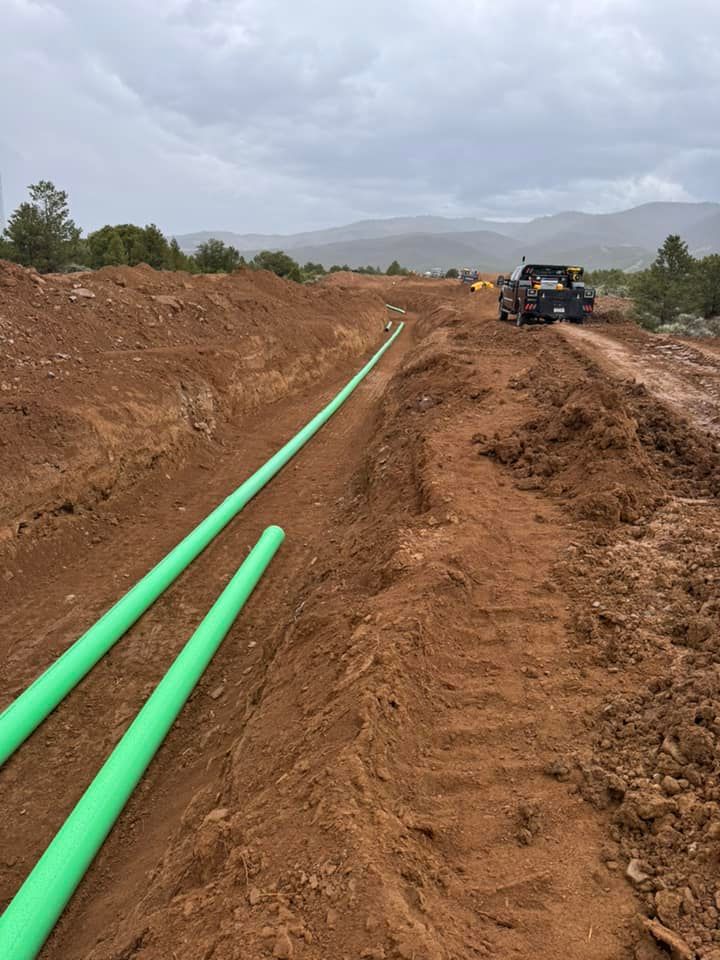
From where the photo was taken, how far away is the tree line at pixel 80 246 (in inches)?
1097

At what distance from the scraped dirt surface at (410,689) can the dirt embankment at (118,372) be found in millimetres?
96

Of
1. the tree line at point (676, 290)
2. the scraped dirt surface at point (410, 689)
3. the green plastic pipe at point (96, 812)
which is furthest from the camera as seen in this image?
the tree line at point (676, 290)

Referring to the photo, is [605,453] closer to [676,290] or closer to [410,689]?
[410,689]

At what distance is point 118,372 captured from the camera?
1120 centimetres

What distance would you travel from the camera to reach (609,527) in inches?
225

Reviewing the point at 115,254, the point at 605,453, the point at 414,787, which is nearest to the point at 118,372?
the point at 605,453

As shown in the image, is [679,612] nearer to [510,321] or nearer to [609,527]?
[609,527]

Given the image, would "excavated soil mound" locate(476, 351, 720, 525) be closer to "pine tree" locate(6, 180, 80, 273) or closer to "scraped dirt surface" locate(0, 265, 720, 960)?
"scraped dirt surface" locate(0, 265, 720, 960)

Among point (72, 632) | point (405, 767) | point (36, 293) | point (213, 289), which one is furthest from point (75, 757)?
point (213, 289)

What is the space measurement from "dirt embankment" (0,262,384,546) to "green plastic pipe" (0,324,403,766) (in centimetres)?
203

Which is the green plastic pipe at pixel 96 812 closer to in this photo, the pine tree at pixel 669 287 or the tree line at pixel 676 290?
the tree line at pixel 676 290

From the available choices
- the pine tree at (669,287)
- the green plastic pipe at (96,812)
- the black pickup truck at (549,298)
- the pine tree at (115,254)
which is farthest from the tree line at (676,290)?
the pine tree at (115,254)

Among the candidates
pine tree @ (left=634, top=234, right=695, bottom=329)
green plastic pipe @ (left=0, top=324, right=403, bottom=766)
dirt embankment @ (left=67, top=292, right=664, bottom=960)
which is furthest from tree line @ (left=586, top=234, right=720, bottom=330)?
dirt embankment @ (left=67, top=292, right=664, bottom=960)

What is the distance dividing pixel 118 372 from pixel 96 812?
873 centimetres
